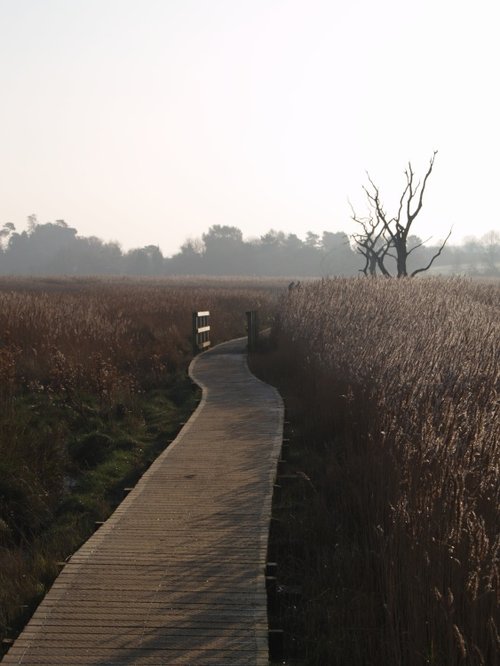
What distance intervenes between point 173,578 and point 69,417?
680 centimetres

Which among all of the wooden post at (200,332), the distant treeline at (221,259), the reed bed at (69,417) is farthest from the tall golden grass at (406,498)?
the distant treeline at (221,259)

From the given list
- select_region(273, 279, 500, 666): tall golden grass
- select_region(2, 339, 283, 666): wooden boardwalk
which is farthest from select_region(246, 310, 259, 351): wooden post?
select_region(2, 339, 283, 666): wooden boardwalk

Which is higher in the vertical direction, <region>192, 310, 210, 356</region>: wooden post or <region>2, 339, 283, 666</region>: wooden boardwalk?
<region>192, 310, 210, 356</region>: wooden post

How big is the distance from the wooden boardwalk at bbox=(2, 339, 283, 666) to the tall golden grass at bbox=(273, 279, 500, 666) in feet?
1.51

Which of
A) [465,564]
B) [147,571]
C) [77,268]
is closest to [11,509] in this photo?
[147,571]

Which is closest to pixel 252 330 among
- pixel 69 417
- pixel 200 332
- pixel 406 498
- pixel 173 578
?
pixel 200 332

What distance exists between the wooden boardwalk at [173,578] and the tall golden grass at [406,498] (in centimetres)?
46

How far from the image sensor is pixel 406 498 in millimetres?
5770

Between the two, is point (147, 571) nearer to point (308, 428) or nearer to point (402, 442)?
point (402, 442)

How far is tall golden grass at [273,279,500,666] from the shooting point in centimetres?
447

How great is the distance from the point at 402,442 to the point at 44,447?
16.2 feet

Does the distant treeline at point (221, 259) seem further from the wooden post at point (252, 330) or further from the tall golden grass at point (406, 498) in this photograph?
the tall golden grass at point (406, 498)

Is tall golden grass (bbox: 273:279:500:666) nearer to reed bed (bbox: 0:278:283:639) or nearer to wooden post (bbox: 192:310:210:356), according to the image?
reed bed (bbox: 0:278:283:639)

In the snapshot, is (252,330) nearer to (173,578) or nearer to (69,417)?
(69,417)
